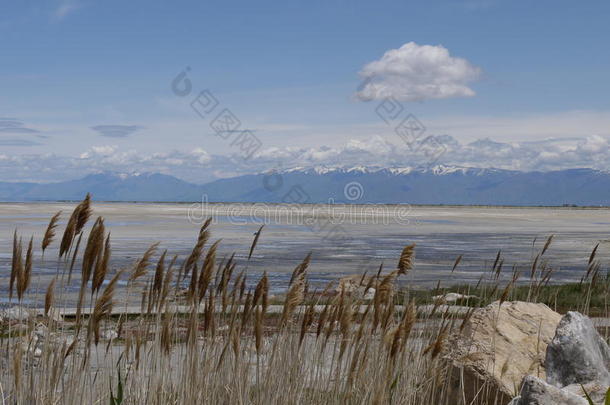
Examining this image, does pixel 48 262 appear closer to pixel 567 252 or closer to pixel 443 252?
pixel 443 252

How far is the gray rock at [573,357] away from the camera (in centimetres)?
646

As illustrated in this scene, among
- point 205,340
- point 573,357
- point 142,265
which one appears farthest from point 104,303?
point 573,357

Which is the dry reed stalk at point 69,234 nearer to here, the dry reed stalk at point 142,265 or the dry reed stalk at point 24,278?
the dry reed stalk at point 24,278

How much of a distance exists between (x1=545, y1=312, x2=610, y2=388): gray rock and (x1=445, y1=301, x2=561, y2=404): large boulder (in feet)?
0.57

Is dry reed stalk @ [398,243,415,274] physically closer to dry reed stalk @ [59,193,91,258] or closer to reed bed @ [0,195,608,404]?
reed bed @ [0,195,608,404]

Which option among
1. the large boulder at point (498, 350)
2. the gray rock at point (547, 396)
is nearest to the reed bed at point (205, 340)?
the gray rock at point (547, 396)

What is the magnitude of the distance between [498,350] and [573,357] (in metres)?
0.70

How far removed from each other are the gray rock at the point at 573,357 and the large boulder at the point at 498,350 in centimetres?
17

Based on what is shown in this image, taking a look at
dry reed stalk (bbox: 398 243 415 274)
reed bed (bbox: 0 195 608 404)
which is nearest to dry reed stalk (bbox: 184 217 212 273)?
reed bed (bbox: 0 195 608 404)

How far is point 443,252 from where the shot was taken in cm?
3288

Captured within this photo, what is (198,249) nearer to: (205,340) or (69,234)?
(69,234)

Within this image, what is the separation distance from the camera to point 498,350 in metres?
6.97

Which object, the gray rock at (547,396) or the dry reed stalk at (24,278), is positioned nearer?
the dry reed stalk at (24,278)

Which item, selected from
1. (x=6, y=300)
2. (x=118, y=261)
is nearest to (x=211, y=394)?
(x=6, y=300)
